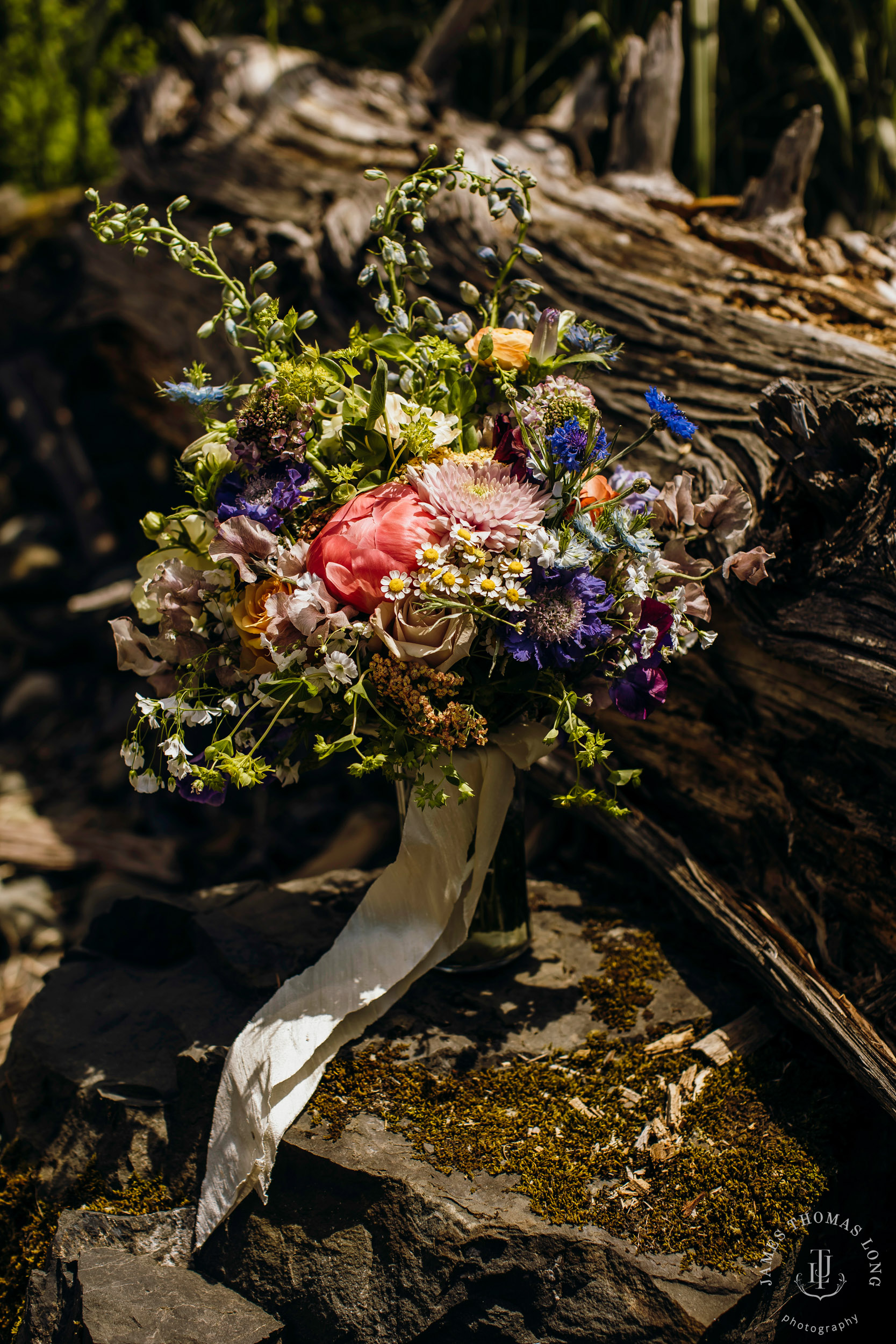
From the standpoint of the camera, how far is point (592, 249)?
2.62 m

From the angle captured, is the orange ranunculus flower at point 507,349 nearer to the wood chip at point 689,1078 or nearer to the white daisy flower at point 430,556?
the white daisy flower at point 430,556

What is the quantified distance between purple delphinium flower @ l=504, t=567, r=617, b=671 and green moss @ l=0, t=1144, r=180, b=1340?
1079 mm

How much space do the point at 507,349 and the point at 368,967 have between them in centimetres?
106

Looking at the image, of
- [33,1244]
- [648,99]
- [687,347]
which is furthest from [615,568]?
[648,99]

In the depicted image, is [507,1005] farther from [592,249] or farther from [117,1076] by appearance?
[592,249]

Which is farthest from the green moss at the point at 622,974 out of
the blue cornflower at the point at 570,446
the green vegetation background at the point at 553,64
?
the green vegetation background at the point at 553,64

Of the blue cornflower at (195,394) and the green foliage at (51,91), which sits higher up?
the green foliage at (51,91)

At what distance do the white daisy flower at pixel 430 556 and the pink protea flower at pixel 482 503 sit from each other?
0.05 meters

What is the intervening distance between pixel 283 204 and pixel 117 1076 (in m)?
2.70

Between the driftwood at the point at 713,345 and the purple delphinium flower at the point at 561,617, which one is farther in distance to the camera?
the driftwood at the point at 713,345

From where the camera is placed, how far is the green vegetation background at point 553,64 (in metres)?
3.41

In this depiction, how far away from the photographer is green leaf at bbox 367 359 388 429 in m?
1.38

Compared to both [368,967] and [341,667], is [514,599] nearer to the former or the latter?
[341,667]

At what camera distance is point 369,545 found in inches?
51.9
